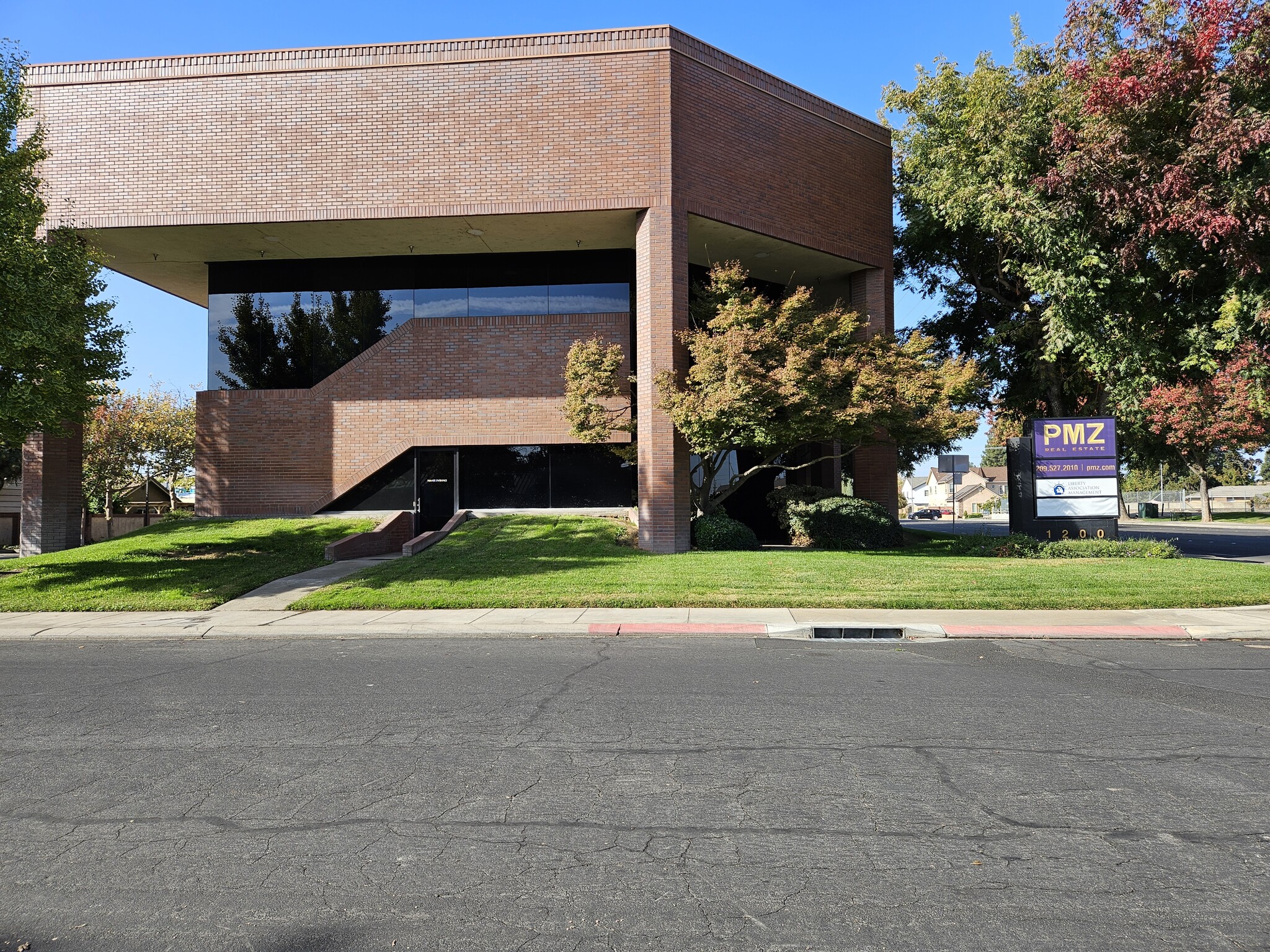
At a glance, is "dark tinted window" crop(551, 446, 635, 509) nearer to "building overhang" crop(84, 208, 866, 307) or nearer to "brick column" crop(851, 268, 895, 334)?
"building overhang" crop(84, 208, 866, 307)

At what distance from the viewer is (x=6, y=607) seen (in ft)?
42.9

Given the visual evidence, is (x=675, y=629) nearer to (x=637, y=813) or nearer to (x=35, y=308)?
(x=637, y=813)

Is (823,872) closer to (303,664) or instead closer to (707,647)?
(707,647)

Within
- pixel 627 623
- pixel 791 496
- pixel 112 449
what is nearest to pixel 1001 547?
pixel 791 496

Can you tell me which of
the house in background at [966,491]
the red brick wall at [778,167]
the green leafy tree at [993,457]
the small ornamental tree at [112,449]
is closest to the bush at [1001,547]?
the red brick wall at [778,167]

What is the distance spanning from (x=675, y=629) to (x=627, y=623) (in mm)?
712

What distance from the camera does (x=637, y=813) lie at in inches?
170

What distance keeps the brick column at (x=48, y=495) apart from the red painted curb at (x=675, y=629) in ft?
52.8

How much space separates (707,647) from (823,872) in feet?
19.8

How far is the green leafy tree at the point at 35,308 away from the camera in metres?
12.8

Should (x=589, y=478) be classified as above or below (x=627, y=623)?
above

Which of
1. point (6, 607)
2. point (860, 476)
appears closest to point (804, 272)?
point (860, 476)

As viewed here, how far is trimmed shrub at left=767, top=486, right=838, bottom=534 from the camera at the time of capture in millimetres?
21969

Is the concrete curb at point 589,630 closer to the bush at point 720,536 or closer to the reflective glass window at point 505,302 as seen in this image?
the bush at point 720,536
